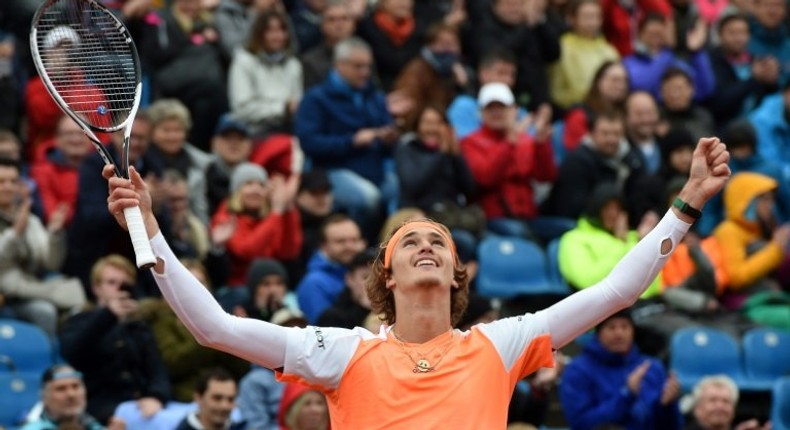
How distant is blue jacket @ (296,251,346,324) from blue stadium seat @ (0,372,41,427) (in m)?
1.91

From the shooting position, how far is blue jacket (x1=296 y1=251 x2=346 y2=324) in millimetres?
12219

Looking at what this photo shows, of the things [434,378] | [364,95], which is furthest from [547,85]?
[434,378]

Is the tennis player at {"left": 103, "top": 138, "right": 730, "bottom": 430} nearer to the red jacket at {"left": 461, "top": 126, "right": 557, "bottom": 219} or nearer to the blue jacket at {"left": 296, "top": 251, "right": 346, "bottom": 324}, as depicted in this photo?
the blue jacket at {"left": 296, "top": 251, "right": 346, "bottom": 324}

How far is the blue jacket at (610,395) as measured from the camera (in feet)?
37.0

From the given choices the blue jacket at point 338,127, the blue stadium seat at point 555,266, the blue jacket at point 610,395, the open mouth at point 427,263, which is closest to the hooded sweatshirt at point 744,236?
the blue stadium seat at point 555,266

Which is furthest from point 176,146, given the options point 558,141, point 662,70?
point 662,70

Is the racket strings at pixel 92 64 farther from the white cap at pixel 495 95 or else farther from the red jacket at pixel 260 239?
the white cap at pixel 495 95

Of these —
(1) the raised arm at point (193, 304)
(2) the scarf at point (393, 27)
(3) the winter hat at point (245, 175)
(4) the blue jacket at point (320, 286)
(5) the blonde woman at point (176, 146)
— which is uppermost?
(2) the scarf at point (393, 27)

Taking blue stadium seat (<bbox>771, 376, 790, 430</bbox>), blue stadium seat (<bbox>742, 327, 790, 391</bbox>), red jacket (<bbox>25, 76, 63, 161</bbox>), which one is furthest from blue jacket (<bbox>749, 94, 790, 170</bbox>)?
red jacket (<bbox>25, 76, 63, 161</bbox>)

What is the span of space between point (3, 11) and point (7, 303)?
316 centimetres

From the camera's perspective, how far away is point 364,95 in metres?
14.4

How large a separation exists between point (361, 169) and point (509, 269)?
5.28 feet

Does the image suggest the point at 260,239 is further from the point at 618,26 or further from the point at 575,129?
the point at 618,26

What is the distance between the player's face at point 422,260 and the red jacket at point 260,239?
6.22 metres
